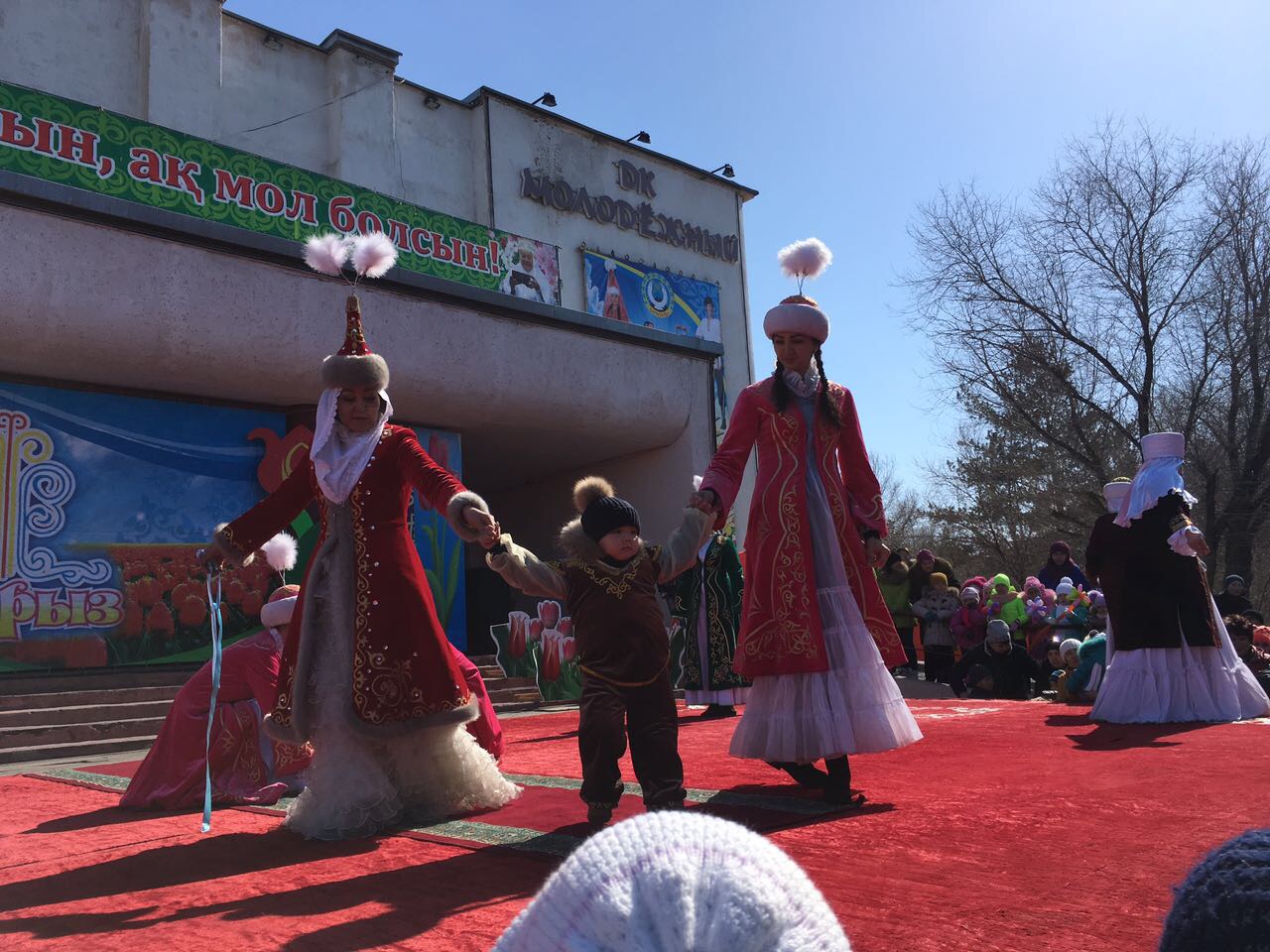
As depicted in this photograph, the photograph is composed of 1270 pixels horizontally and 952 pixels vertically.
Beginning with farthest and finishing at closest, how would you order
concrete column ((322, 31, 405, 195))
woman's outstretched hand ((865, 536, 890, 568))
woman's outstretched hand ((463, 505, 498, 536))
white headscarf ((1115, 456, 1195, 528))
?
concrete column ((322, 31, 405, 195)) → white headscarf ((1115, 456, 1195, 528)) → woman's outstretched hand ((865, 536, 890, 568)) → woman's outstretched hand ((463, 505, 498, 536))

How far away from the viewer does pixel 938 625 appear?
465 inches

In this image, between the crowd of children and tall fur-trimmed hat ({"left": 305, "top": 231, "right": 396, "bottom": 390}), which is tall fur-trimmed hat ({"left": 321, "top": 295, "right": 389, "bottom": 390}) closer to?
tall fur-trimmed hat ({"left": 305, "top": 231, "right": 396, "bottom": 390})

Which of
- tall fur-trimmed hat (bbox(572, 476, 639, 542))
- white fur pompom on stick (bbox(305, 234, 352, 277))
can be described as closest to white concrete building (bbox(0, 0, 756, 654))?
white fur pompom on stick (bbox(305, 234, 352, 277))

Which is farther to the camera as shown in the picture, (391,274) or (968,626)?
(391,274)

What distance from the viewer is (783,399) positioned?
180 inches

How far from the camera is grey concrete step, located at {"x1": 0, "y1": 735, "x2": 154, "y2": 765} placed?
8.45 metres

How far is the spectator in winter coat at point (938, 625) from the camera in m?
11.7

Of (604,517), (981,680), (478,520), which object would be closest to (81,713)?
(478,520)

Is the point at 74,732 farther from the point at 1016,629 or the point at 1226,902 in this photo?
the point at 1226,902

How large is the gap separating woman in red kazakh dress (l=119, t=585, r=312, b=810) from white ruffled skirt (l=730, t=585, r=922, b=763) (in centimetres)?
233

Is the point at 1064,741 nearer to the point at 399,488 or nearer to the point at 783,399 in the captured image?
the point at 783,399

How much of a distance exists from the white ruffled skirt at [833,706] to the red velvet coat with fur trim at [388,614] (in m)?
1.18

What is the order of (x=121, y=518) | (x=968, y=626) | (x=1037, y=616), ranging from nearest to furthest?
(x=1037, y=616)
(x=968, y=626)
(x=121, y=518)

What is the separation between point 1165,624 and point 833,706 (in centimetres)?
354
